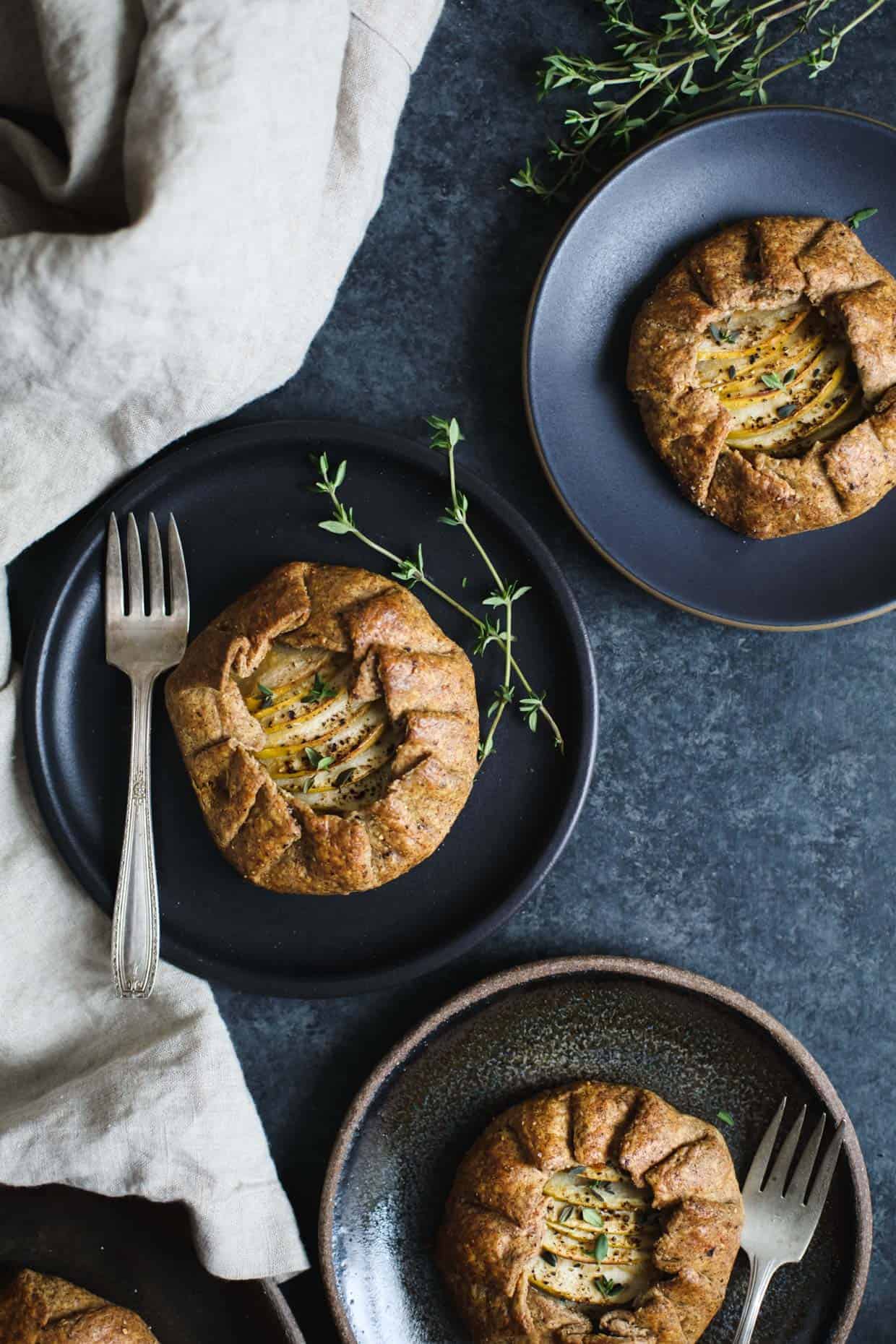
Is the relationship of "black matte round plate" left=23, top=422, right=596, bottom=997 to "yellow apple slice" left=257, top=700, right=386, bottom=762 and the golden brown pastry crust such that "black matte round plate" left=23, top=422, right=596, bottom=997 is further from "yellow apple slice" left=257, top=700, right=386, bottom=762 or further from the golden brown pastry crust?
the golden brown pastry crust

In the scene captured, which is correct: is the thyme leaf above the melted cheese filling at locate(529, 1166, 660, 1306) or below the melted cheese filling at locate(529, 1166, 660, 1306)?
above

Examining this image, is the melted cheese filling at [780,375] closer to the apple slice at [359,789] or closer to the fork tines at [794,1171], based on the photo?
the apple slice at [359,789]

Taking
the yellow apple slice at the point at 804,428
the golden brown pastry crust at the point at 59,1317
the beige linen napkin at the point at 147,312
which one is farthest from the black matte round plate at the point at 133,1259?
the yellow apple slice at the point at 804,428

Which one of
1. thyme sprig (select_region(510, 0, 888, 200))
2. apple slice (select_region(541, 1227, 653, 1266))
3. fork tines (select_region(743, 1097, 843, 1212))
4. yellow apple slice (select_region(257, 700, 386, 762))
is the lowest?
apple slice (select_region(541, 1227, 653, 1266))

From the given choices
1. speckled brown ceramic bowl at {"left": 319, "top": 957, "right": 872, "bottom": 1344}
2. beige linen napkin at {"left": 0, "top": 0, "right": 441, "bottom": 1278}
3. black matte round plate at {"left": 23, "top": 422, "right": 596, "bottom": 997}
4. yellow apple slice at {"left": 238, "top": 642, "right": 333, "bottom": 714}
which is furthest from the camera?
speckled brown ceramic bowl at {"left": 319, "top": 957, "right": 872, "bottom": 1344}

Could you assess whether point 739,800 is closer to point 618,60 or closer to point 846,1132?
point 846,1132

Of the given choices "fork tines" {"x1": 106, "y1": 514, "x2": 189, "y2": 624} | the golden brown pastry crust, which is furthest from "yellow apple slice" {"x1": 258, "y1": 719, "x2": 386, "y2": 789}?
the golden brown pastry crust
